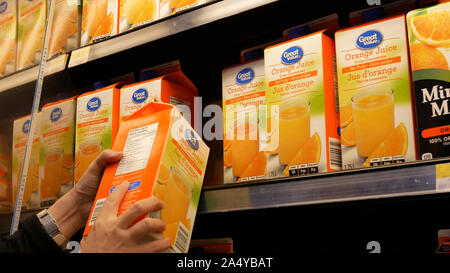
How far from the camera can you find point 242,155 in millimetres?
1218

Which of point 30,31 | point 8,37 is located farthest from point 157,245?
point 8,37

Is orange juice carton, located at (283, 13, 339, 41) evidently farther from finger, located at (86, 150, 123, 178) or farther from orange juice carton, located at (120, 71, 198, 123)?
finger, located at (86, 150, 123, 178)

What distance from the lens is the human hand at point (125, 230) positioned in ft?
Result: 3.12

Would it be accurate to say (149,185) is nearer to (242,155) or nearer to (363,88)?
(242,155)

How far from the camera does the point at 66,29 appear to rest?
1.65m

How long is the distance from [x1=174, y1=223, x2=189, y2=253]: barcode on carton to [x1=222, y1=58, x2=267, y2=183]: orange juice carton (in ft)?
0.77

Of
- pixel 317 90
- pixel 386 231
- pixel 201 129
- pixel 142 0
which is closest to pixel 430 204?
pixel 386 231

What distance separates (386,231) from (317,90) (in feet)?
1.87

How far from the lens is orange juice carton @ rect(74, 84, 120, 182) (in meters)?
1.40

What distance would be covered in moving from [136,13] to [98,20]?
176mm

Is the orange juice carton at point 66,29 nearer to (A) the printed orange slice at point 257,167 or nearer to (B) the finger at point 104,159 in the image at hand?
(B) the finger at point 104,159

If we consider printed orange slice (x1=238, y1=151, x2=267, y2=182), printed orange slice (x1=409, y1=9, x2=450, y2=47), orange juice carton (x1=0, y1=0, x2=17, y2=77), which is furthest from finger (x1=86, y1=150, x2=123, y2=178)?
orange juice carton (x1=0, y1=0, x2=17, y2=77)

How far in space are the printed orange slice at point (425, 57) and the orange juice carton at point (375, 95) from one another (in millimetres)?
29

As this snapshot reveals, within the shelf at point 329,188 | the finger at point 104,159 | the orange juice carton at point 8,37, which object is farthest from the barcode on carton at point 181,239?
the orange juice carton at point 8,37
